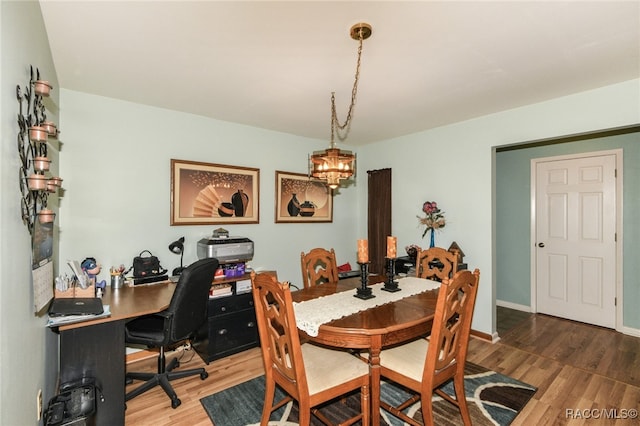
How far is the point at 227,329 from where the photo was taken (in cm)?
307

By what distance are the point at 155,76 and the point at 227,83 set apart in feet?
1.77

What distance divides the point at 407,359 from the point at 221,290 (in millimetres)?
1923

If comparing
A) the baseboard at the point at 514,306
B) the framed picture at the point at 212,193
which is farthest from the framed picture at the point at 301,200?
the baseboard at the point at 514,306

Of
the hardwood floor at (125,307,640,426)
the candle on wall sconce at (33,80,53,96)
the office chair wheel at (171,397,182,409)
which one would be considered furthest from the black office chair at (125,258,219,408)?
the candle on wall sconce at (33,80,53,96)

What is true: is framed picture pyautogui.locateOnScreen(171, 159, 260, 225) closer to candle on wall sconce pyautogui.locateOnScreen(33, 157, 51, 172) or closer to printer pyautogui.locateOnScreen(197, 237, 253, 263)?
printer pyautogui.locateOnScreen(197, 237, 253, 263)

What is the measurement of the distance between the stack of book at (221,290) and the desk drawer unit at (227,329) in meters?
0.04

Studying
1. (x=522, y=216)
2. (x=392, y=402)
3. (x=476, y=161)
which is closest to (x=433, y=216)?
(x=476, y=161)

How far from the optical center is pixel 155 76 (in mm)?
2420

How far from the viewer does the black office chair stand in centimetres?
224

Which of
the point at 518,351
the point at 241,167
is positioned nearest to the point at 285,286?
the point at 241,167

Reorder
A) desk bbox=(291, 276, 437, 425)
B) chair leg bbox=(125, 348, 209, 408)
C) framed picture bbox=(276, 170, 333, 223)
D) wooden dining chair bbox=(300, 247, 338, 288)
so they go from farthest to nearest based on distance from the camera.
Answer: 1. framed picture bbox=(276, 170, 333, 223)
2. wooden dining chair bbox=(300, 247, 338, 288)
3. chair leg bbox=(125, 348, 209, 408)
4. desk bbox=(291, 276, 437, 425)

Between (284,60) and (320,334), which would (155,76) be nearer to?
(284,60)

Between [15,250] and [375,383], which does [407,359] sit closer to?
[375,383]

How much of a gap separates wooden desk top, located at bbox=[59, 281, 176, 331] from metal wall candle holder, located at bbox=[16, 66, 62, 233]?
76 centimetres
